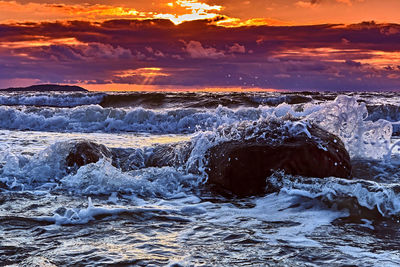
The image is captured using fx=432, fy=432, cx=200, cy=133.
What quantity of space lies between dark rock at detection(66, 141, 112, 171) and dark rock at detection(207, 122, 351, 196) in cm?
170

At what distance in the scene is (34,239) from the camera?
311 centimetres

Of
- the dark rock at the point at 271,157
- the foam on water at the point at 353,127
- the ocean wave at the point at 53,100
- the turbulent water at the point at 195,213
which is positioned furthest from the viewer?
the ocean wave at the point at 53,100

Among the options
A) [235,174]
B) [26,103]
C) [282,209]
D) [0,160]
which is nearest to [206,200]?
[235,174]

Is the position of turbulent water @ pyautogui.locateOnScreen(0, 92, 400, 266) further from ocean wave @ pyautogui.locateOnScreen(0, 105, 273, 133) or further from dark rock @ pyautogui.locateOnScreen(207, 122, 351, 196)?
ocean wave @ pyautogui.locateOnScreen(0, 105, 273, 133)

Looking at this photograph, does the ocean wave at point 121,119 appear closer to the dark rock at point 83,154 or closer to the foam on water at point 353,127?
the foam on water at point 353,127

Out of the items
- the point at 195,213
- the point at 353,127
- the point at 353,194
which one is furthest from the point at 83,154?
the point at 353,127

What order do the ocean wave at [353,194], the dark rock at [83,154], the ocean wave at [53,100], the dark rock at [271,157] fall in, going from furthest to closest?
the ocean wave at [53,100], the dark rock at [83,154], the dark rock at [271,157], the ocean wave at [353,194]

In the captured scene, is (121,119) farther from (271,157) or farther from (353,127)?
(271,157)

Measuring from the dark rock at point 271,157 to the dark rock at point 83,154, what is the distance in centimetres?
170

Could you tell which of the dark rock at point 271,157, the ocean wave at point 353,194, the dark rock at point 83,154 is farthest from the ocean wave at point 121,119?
the ocean wave at point 353,194

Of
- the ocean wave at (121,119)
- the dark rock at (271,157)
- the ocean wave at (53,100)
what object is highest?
the dark rock at (271,157)

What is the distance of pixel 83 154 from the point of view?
586cm

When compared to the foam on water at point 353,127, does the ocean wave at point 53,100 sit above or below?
below

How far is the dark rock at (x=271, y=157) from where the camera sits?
4.78 m
